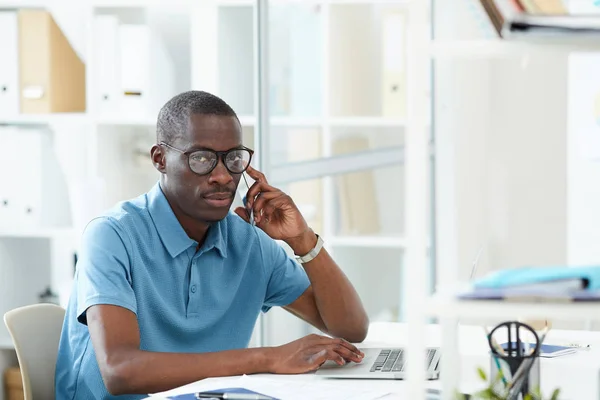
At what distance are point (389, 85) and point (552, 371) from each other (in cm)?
207

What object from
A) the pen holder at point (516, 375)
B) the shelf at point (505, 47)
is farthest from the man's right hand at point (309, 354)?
the shelf at point (505, 47)

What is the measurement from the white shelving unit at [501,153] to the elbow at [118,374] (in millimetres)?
2178

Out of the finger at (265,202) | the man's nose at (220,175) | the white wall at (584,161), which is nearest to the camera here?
the man's nose at (220,175)

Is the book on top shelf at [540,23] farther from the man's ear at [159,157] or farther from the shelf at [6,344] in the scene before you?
the shelf at [6,344]

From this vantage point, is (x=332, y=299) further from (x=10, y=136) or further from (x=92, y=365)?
(x=10, y=136)

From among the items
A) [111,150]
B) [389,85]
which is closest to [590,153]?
[389,85]

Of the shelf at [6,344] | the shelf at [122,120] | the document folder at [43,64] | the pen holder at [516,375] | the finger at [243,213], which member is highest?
the document folder at [43,64]

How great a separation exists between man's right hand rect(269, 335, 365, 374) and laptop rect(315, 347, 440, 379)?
2cm

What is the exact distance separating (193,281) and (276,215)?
272mm

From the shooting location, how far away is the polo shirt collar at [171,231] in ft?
6.54

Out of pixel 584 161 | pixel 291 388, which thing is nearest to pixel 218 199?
pixel 291 388

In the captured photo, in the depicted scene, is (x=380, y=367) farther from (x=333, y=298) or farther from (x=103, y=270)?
(x=103, y=270)

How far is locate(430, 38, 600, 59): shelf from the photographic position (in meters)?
1.13

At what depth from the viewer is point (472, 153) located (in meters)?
3.85
